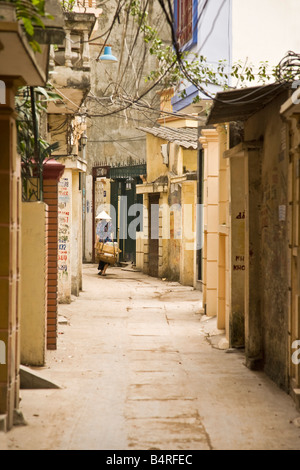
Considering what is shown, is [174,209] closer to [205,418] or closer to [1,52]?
[205,418]

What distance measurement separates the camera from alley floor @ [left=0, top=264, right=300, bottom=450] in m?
6.30

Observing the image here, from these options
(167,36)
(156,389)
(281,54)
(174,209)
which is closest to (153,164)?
(174,209)

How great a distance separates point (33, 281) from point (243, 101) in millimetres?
3678

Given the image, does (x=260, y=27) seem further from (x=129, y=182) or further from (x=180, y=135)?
(x=129, y=182)

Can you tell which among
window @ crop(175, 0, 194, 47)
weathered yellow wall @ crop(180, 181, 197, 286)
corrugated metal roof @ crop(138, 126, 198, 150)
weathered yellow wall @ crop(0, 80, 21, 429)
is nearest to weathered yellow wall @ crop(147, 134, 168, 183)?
corrugated metal roof @ crop(138, 126, 198, 150)

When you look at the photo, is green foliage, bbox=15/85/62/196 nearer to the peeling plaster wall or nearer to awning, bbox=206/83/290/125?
awning, bbox=206/83/290/125

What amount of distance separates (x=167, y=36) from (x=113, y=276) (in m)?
13.5

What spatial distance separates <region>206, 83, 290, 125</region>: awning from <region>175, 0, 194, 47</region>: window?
5867 mm

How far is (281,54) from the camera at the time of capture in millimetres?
14680

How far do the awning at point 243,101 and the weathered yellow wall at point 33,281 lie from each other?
275 centimetres

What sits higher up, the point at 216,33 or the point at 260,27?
the point at 260,27

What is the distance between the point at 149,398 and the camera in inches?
312

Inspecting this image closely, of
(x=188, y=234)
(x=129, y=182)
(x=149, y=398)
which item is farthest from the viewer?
(x=129, y=182)

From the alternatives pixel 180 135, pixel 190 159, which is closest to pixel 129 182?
pixel 180 135
